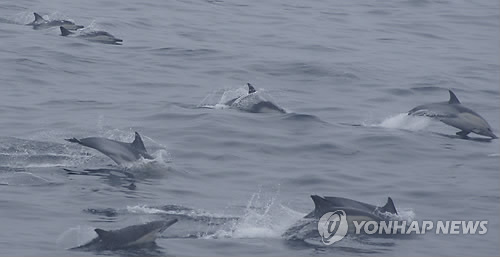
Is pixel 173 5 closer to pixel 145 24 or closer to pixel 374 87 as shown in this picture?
pixel 145 24

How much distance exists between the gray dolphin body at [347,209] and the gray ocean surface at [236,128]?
419mm

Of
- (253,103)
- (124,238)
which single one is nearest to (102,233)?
(124,238)

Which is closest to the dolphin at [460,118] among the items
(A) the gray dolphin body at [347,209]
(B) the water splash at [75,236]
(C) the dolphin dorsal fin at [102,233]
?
(A) the gray dolphin body at [347,209]

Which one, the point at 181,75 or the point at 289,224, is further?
the point at 181,75

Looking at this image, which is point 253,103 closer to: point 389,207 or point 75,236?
point 389,207

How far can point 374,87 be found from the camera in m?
27.1

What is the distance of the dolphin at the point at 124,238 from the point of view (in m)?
14.1

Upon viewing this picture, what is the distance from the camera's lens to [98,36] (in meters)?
31.3

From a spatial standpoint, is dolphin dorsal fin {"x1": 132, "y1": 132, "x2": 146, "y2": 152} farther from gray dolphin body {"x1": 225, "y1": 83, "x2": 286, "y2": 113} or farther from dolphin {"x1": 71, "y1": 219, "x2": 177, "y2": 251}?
gray dolphin body {"x1": 225, "y1": 83, "x2": 286, "y2": 113}

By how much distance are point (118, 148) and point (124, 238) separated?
4318 mm

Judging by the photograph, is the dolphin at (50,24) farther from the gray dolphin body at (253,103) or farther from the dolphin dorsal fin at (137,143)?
the dolphin dorsal fin at (137,143)

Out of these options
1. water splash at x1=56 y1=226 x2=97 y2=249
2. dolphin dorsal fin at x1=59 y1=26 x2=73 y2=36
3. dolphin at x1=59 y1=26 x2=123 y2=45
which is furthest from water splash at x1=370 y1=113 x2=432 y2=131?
dolphin dorsal fin at x1=59 y1=26 x2=73 y2=36

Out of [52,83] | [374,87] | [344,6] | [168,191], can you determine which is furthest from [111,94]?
[344,6]

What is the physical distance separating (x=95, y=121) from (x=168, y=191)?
193 inches
